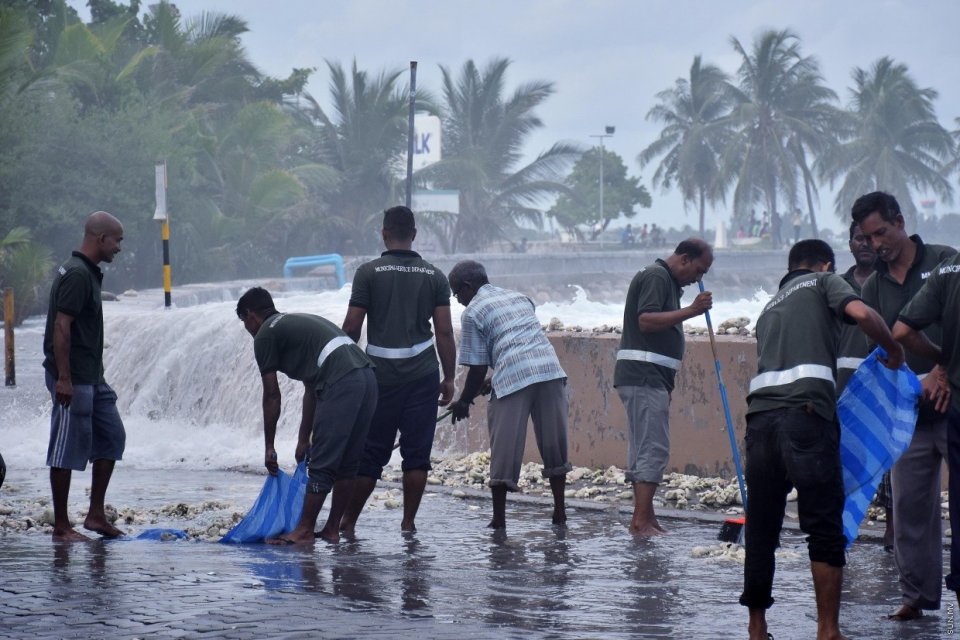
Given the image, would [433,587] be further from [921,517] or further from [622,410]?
[622,410]

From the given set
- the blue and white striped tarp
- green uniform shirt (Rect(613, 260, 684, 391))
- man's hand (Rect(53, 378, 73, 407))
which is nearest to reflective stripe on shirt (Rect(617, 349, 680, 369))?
green uniform shirt (Rect(613, 260, 684, 391))

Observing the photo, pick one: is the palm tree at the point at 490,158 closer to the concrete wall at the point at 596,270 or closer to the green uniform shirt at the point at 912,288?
the concrete wall at the point at 596,270

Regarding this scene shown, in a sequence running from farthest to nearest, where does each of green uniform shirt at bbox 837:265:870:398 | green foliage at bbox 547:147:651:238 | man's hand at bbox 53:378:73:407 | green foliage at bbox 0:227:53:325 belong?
green foliage at bbox 547:147:651:238 < green foliage at bbox 0:227:53:325 < man's hand at bbox 53:378:73:407 < green uniform shirt at bbox 837:265:870:398

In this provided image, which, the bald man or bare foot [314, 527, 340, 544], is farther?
bare foot [314, 527, 340, 544]

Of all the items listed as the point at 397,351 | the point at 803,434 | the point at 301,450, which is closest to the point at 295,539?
the point at 301,450

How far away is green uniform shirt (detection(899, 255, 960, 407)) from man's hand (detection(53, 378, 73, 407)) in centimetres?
456

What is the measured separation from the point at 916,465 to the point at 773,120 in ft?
238

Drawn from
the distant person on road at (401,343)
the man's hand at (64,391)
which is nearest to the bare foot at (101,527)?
the man's hand at (64,391)

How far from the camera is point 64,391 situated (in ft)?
25.9

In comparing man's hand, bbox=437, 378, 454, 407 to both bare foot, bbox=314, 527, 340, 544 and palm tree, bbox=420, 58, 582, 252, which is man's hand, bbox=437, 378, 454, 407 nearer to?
bare foot, bbox=314, 527, 340, 544

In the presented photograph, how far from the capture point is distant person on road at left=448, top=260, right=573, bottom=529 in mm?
8852

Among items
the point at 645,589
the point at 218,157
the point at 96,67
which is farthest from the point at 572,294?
the point at 645,589

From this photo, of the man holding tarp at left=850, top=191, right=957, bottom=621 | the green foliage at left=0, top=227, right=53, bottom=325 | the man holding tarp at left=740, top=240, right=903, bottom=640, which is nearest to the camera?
the man holding tarp at left=740, top=240, right=903, bottom=640

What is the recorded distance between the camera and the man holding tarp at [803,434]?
5316 mm
